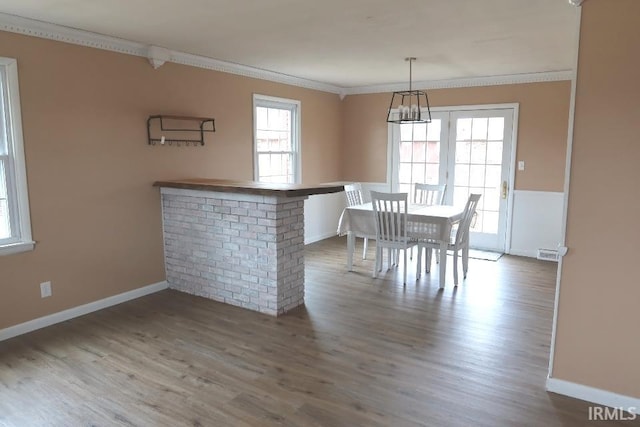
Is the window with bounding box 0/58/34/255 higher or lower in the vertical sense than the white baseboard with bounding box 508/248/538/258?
higher

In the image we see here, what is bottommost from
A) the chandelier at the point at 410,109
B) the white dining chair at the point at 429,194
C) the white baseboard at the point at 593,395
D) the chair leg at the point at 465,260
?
the white baseboard at the point at 593,395

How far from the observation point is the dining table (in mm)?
4594

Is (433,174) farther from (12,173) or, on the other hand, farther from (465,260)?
(12,173)

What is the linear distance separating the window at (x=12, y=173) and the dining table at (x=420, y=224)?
3.11 meters

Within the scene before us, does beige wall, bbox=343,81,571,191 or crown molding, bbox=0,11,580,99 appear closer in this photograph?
crown molding, bbox=0,11,580,99

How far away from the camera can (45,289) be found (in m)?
3.64

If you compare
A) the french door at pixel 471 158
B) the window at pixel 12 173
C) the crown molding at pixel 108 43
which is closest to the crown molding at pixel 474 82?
the french door at pixel 471 158

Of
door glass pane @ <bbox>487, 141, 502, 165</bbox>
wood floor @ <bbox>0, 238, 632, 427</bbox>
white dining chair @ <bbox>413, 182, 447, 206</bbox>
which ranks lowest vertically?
wood floor @ <bbox>0, 238, 632, 427</bbox>

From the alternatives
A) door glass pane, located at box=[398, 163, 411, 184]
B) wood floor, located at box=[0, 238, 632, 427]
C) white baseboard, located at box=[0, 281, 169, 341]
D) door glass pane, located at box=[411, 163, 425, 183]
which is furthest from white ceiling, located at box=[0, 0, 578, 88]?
white baseboard, located at box=[0, 281, 169, 341]

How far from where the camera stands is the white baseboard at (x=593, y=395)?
2.49m

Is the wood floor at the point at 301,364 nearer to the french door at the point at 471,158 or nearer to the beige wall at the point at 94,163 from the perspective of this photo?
the beige wall at the point at 94,163

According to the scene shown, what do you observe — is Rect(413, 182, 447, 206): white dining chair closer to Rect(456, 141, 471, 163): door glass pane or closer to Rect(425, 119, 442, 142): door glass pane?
Rect(456, 141, 471, 163): door glass pane

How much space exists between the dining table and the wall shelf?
6.01 feet

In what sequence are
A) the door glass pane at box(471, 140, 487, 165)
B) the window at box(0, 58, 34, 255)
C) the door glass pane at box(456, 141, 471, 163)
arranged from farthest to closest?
the door glass pane at box(456, 141, 471, 163) < the door glass pane at box(471, 140, 487, 165) < the window at box(0, 58, 34, 255)
